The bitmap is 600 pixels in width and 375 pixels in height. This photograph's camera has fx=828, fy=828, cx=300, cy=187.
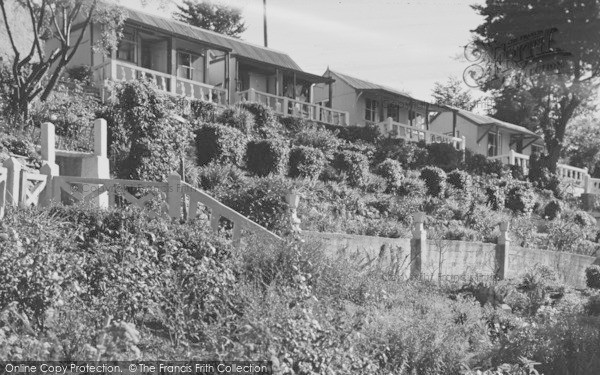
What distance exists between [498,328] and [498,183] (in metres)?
20.2

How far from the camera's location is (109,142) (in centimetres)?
1812

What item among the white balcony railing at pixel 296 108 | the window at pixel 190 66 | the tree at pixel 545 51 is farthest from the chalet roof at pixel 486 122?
the window at pixel 190 66

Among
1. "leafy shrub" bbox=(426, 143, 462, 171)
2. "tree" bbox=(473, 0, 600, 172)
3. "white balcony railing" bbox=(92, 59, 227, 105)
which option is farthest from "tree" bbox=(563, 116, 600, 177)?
"white balcony railing" bbox=(92, 59, 227, 105)

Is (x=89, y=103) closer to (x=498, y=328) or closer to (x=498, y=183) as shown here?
(x=498, y=328)

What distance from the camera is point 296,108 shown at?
34062 mm

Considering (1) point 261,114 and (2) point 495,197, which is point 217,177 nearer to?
(1) point 261,114

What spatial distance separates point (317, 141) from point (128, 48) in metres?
8.78

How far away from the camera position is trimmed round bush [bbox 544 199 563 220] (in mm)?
30312

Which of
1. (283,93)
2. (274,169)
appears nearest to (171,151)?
(274,169)

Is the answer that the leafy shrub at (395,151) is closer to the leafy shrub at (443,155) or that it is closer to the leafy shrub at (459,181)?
the leafy shrub at (443,155)

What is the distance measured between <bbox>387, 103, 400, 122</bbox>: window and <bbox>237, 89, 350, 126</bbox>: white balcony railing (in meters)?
8.60

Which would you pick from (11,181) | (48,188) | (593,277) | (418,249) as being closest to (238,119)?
(418,249)

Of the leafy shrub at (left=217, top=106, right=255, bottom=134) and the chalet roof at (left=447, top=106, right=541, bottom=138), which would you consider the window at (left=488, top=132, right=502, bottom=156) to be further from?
the leafy shrub at (left=217, top=106, right=255, bottom=134)

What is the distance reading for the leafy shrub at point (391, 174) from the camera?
2542 cm
